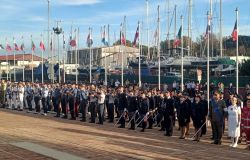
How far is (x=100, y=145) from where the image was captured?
1525 centimetres

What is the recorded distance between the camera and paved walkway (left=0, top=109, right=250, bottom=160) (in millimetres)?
13211

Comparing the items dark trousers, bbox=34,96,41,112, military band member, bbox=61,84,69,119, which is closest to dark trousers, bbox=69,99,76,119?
military band member, bbox=61,84,69,119

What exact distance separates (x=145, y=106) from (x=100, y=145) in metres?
5.59

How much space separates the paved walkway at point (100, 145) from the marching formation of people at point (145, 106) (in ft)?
1.88

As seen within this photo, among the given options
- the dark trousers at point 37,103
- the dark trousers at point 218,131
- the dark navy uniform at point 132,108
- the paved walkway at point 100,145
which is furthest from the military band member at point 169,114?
the dark trousers at point 37,103

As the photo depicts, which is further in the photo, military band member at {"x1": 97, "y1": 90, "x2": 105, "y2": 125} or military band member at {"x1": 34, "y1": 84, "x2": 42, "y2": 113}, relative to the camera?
military band member at {"x1": 34, "y1": 84, "x2": 42, "y2": 113}

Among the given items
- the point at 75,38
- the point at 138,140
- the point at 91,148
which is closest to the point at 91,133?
the point at 138,140

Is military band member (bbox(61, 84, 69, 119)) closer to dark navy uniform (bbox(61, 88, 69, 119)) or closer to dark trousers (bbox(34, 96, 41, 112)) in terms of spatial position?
dark navy uniform (bbox(61, 88, 69, 119))

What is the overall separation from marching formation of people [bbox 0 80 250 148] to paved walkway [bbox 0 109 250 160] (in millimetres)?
574

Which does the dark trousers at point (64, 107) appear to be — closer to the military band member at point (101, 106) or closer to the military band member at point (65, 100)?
the military band member at point (65, 100)

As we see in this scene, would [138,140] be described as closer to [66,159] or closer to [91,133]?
[91,133]

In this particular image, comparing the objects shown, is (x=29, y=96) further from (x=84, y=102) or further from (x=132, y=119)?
(x=132, y=119)

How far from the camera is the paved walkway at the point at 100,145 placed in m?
13.2

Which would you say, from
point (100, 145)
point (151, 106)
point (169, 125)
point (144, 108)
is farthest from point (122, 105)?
point (100, 145)
